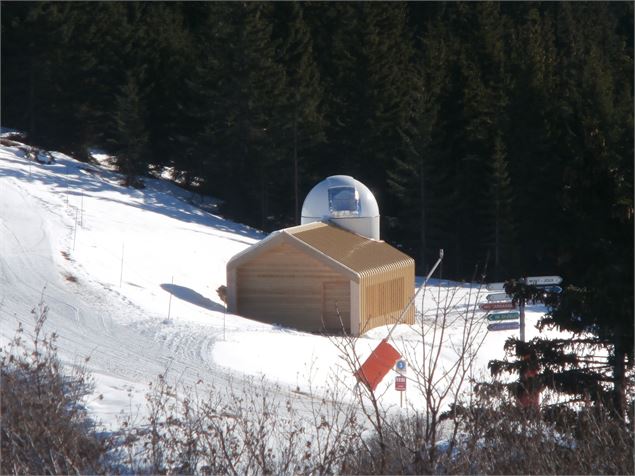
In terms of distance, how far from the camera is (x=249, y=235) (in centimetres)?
3756

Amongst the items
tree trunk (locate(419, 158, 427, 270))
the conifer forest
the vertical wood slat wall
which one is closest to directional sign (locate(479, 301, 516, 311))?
the vertical wood slat wall

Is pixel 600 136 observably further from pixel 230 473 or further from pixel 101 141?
pixel 101 141

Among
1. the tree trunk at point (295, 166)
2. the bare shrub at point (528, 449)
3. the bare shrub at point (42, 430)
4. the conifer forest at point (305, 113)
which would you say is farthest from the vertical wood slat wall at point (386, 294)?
the bare shrub at point (528, 449)

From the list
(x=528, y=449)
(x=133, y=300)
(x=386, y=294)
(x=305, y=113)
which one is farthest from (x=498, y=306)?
(x=305, y=113)

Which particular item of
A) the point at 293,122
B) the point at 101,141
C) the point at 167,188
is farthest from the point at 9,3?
the point at 293,122

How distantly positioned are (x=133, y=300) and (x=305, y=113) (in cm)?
2107

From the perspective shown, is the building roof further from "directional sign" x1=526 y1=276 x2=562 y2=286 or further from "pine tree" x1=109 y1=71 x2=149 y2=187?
"pine tree" x1=109 y1=71 x2=149 y2=187

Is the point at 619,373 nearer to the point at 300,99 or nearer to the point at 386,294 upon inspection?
the point at 386,294

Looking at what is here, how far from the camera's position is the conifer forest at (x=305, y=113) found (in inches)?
1545

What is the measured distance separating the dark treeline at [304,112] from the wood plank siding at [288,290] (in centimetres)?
1511

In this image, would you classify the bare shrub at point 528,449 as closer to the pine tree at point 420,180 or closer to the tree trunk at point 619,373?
the tree trunk at point 619,373

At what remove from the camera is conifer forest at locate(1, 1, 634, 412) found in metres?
39.2

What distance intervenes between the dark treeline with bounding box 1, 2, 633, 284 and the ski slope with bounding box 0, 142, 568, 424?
6.69 m

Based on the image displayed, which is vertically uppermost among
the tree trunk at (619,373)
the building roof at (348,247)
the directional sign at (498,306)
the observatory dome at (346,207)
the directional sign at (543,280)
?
the observatory dome at (346,207)
